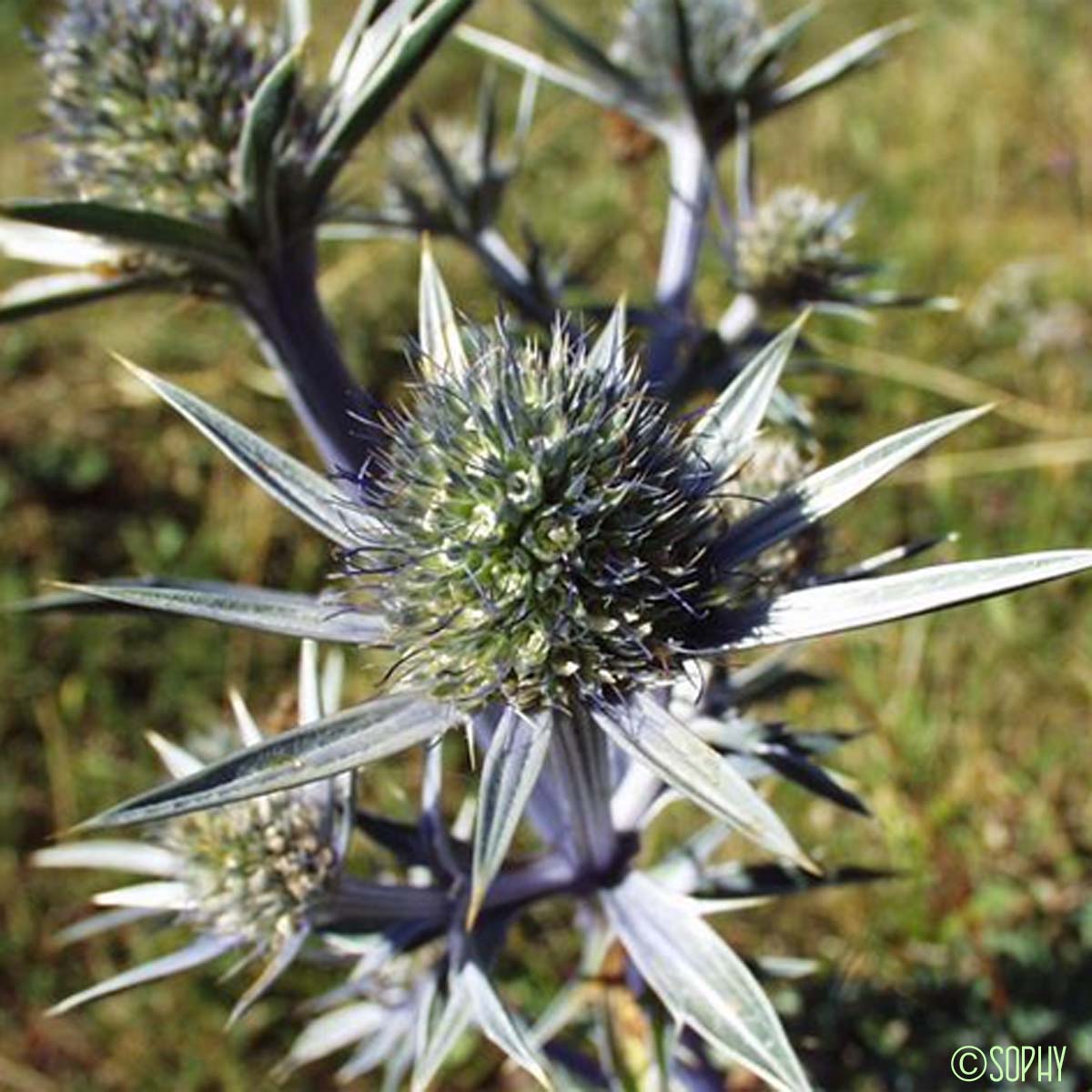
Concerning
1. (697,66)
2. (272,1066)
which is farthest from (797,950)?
(697,66)

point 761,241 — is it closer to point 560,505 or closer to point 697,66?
point 697,66

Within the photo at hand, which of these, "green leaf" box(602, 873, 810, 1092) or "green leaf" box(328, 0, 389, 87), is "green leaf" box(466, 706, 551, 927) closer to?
"green leaf" box(602, 873, 810, 1092)

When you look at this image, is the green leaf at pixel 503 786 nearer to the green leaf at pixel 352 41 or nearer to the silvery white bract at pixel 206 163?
the silvery white bract at pixel 206 163

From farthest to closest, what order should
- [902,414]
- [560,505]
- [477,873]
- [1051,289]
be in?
[1051,289]
[902,414]
[560,505]
[477,873]

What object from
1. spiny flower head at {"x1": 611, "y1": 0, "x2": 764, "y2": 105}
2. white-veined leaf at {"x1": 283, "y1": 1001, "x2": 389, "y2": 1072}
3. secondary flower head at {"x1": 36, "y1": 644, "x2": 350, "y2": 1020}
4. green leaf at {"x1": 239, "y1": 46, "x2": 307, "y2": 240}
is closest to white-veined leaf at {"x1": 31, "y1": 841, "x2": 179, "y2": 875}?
secondary flower head at {"x1": 36, "y1": 644, "x2": 350, "y2": 1020}

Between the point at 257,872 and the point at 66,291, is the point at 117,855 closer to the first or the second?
the point at 257,872

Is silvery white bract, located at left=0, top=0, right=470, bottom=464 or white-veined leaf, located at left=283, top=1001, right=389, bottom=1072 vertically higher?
silvery white bract, located at left=0, top=0, right=470, bottom=464
